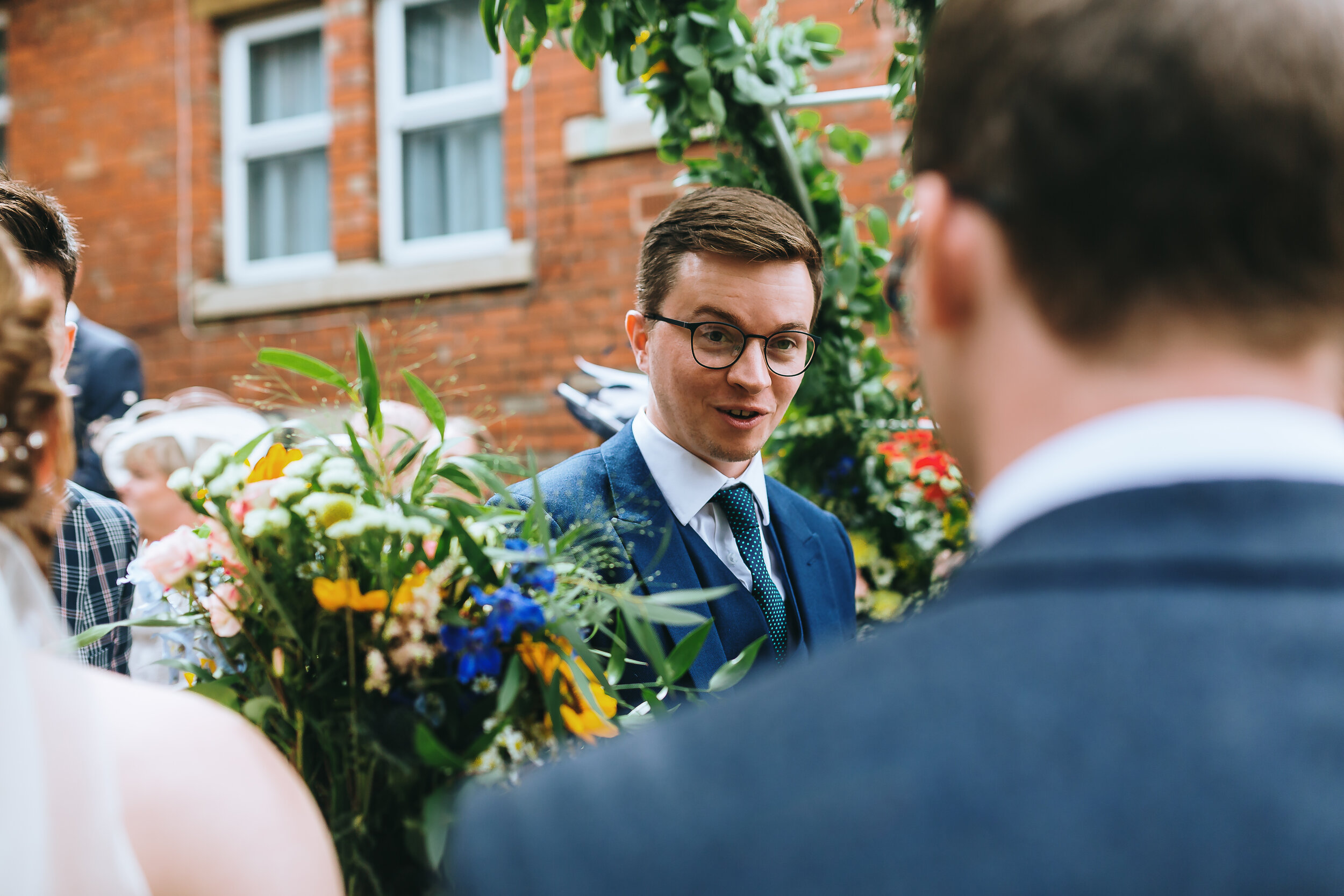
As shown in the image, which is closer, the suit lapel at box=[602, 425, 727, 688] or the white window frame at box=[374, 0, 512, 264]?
the suit lapel at box=[602, 425, 727, 688]

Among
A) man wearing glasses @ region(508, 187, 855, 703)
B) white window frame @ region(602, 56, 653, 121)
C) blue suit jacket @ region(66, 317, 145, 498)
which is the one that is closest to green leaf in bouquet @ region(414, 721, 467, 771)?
man wearing glasses @ region(508, 187, 855, 703)

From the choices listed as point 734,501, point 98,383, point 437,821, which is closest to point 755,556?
point 734,501

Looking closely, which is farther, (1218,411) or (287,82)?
(287,82)

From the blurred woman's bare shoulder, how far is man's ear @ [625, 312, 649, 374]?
1.33 metres

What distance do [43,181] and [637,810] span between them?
7.68m

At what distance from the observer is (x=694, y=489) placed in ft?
6.52

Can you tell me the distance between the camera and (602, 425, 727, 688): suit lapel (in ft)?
5.85

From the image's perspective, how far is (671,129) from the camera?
8.64ft

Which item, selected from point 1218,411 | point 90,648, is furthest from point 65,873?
point 90,648

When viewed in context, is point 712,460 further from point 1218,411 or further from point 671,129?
point 1218,411

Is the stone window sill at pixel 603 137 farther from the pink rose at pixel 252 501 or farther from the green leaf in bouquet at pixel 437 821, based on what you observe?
the green leaf in bouquet at pixel 437 821

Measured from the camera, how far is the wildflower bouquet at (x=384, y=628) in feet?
3.56

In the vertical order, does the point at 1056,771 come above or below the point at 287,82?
below

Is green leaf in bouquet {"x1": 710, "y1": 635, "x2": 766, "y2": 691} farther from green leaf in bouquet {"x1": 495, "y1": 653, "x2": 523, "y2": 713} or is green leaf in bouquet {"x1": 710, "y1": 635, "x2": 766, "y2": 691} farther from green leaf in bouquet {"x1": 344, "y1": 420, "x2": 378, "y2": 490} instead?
green leaf in bouquet {"x1": 344, "y1": 420, "x2": 378, "y2": 490}
